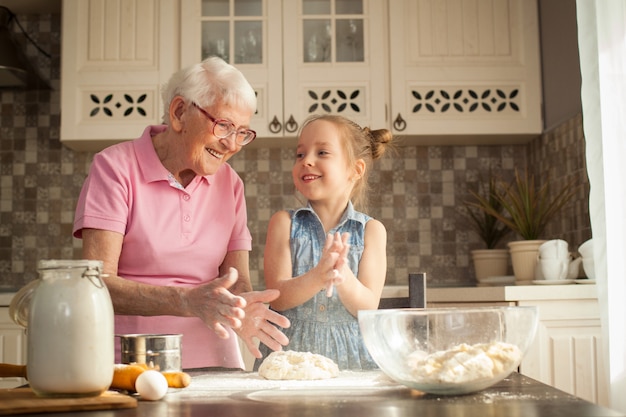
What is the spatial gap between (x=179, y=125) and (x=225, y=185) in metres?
0.19

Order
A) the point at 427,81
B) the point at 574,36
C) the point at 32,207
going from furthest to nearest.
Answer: the point at 32,207 < the point at 427,81 < the point at 574,36

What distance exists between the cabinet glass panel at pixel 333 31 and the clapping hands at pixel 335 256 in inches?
82.8

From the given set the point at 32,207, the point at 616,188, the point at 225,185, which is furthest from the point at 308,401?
the point at 32,207

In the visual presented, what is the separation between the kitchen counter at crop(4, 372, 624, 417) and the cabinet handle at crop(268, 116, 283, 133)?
2.18 metres

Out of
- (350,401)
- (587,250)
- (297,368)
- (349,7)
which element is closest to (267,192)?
(349,7)

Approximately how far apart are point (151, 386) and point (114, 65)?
8.42 ft

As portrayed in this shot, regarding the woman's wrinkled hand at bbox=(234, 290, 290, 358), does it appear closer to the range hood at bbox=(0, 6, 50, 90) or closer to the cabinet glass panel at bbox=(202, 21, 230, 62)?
the cabinet glass panel at bbox=(202, 21, 230, 62)

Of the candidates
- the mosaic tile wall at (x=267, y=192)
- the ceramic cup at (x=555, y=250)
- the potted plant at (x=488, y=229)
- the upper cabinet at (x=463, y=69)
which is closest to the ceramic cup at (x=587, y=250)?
the ceramic cup at (x=555, y=250)

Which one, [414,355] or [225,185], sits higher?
[225,185]

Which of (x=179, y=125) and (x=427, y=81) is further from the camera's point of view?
(x=427, y=81)

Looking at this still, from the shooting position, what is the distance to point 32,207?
3.71 meters

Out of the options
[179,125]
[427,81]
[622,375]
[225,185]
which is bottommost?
[622,375]

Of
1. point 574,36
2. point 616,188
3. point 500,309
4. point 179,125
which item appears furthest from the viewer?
point 574,36

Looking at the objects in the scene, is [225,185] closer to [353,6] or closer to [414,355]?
[414,355]
